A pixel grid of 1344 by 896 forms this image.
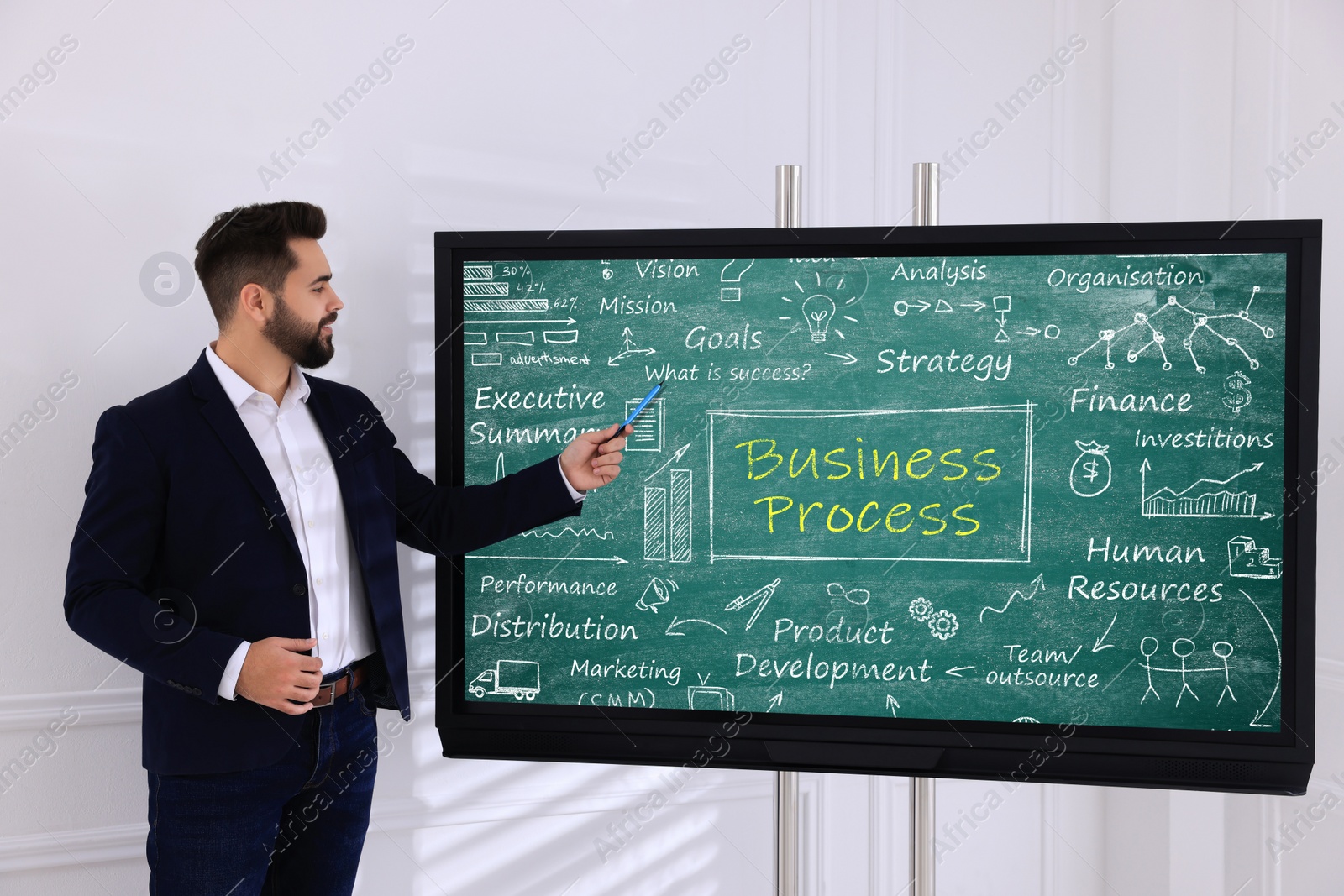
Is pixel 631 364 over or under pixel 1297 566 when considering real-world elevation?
over

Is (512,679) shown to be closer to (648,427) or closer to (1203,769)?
(648,427)

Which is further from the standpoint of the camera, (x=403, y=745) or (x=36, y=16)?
(x=403, y=745)

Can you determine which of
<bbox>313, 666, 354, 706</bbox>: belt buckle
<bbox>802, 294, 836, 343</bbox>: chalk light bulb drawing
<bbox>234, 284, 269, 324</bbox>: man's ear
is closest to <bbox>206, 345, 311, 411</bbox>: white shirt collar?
<bbox>234, 284, 269, 324</bbox>: man's ear

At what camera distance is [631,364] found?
187cm

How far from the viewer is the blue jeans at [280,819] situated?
62.8 inches

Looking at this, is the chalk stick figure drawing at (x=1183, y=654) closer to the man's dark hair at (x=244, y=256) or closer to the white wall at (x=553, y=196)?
the white wall at (x=553, y=196)

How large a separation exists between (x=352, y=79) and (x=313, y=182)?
27 cm

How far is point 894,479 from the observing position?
5.87 feet

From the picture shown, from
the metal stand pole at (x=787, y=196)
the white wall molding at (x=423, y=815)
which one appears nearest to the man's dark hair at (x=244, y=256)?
the metal stand pole at (x=787, y=196)

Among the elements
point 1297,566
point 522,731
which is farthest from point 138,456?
point 1297,566

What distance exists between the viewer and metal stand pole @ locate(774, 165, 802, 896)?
1.91 meters

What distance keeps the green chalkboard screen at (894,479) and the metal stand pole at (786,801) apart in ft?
0.56

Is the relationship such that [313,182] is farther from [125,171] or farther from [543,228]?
[543,228]

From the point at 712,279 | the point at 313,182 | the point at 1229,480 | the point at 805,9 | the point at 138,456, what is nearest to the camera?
the point at 138,456
